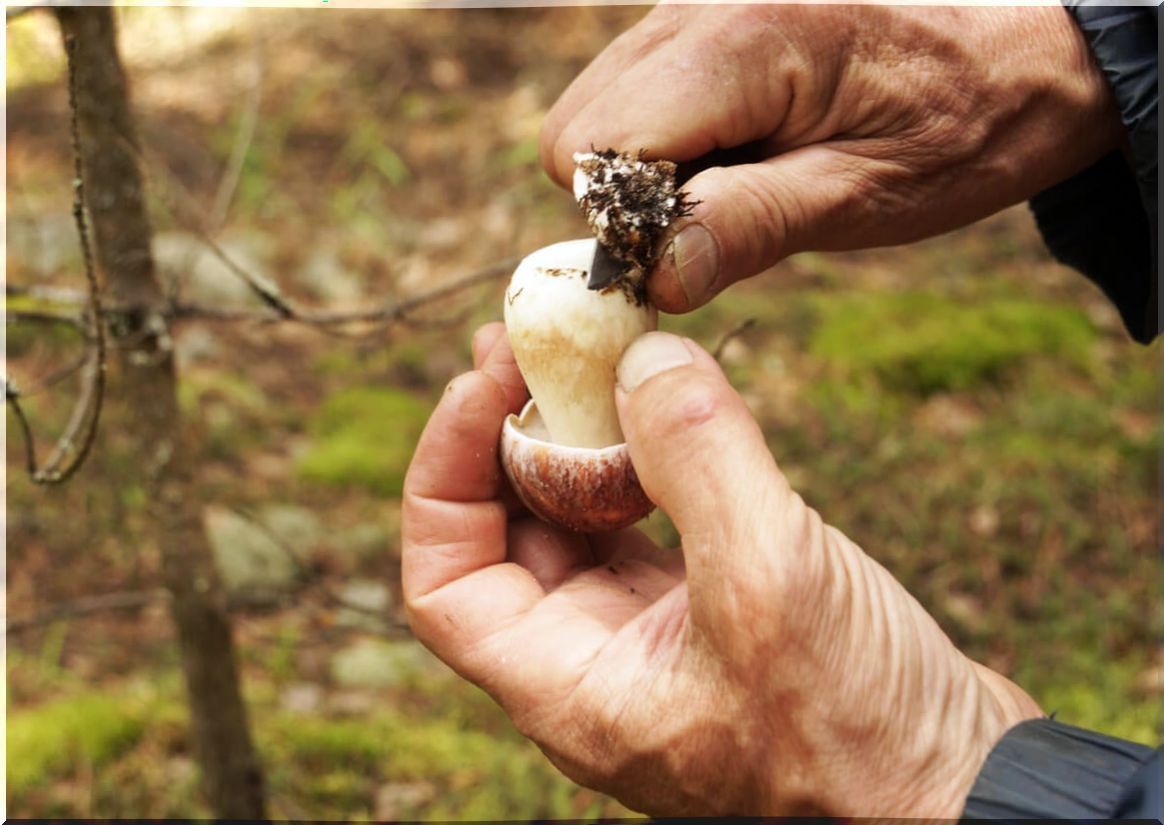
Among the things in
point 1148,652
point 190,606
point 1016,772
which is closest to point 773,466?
point 1016,772

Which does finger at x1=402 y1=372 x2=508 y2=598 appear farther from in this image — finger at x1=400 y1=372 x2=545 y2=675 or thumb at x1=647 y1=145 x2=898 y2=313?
thumb at x1=647 y1=145 x2=898 y2=313

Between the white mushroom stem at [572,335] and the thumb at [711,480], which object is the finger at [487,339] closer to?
the white mushroom stem at [572,335]

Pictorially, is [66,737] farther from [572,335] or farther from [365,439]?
[572,335]

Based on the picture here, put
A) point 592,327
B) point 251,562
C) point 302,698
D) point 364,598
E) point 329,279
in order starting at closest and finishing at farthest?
point 592,327 → point 302,698 → point 364,598 → point 251,562 → point 329,279

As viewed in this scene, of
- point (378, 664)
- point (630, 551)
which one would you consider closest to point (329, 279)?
point (378, 664)

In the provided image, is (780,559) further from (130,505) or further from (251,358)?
(251,358)

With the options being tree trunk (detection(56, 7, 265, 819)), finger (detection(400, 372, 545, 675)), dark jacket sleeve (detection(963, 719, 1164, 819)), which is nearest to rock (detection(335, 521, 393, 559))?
tree trunk (detection(56, 7, 265, 819))
